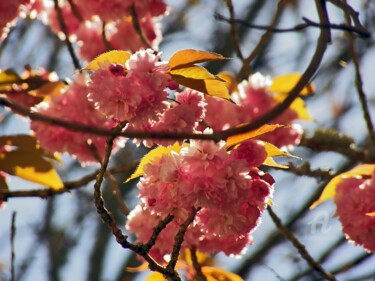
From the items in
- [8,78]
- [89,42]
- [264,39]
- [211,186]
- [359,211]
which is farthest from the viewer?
[89,42]

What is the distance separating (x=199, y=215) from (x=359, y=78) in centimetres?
70

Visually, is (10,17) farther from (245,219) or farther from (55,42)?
(55,42)

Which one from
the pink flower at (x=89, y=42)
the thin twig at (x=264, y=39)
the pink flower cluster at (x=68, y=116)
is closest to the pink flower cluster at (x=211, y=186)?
the thin twig at (x=264, y=39)

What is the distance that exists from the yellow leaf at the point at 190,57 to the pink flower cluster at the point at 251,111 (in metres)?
1.16

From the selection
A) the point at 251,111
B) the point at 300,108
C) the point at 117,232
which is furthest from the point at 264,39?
the point at 117,232

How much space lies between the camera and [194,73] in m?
1.77

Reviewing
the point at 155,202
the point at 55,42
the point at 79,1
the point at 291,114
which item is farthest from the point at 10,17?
the point at 55,42

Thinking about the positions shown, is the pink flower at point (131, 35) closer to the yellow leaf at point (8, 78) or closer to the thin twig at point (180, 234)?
the yellow leaf at point (8, 78)

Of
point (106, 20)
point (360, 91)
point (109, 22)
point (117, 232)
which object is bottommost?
point (117, 232)

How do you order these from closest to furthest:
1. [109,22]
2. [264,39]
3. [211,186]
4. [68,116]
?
[211,186] < [264,39] < [68,116] < [109,22]

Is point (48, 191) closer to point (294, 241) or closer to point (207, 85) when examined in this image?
point (294, 241)

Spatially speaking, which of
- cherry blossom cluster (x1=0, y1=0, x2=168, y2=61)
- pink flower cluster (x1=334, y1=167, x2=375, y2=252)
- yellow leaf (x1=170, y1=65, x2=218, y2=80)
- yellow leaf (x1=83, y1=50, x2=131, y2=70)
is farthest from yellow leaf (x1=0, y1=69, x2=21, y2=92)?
pink flower cluster (x1=334, y1=167, x2=375, y2=252)

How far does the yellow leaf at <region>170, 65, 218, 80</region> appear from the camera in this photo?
1752 mm

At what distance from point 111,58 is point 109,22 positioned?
1659 millimetres
